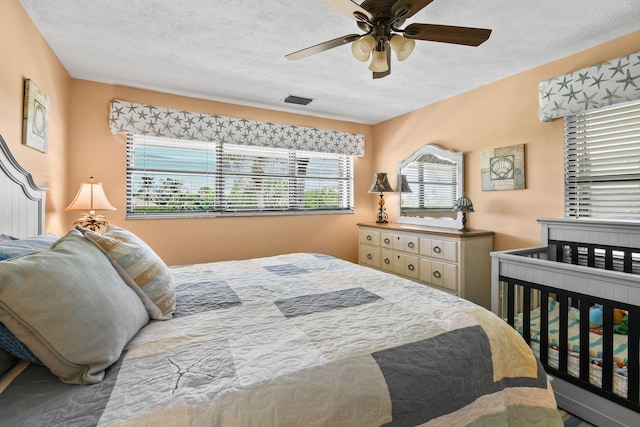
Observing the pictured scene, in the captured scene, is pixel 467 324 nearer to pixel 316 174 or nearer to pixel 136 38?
pixel 136 38

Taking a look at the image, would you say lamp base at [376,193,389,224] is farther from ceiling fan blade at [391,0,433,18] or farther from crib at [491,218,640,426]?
ceiling fan blade at [391,0,433,18]

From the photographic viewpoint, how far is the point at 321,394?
2.76ft

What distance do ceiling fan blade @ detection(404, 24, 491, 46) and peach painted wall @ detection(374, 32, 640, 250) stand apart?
56.9 inches

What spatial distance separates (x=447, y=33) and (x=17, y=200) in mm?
2552

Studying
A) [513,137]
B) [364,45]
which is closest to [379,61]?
[364,45]

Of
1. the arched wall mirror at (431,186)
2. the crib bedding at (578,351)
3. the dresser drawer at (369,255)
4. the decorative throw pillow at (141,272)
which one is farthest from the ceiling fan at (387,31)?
the dresser drawer at (369,255)

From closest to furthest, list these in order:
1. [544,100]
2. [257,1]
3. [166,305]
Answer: [166,305], [257,1], [544,100]

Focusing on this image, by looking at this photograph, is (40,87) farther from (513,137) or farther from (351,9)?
(513,137)

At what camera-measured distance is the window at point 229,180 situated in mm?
3312

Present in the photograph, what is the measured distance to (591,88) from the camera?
91.1 inches

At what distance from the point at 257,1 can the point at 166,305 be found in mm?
1764

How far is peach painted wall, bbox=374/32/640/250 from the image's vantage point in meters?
2.60

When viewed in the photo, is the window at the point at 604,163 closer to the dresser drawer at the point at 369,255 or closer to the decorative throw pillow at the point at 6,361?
the dresser drawer at the point at 369,255

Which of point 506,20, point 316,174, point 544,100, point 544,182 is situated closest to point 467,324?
point 506,20
